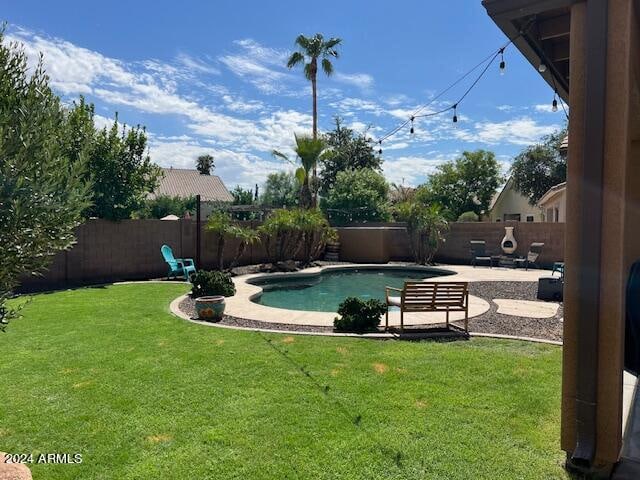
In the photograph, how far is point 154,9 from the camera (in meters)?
10.7

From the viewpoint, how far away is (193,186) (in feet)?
127

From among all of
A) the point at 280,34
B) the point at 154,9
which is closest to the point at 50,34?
the point at 154,9

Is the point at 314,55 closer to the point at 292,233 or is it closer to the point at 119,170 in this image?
the point at 292,233

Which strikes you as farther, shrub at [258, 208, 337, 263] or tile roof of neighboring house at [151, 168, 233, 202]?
tile roof of neighboring house at [151, 168, 233, 202]

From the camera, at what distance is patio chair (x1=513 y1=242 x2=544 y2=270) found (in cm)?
1719

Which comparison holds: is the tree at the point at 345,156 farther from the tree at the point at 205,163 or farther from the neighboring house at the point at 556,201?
the tree at the point at 205,163

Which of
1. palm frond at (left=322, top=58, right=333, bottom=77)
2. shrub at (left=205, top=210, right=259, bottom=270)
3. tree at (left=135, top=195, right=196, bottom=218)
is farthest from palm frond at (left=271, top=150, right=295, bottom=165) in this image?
tree at (left=135, top=195, right=196, bottom=218)

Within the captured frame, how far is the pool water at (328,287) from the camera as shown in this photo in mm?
12195

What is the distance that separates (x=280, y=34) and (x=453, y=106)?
780cm

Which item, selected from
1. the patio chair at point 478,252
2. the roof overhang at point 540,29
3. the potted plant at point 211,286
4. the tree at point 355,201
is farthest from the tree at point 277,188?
the roof overhang at point 540,29

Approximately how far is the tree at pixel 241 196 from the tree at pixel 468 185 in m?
13.6

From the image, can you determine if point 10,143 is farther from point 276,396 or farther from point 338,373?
point 338,373

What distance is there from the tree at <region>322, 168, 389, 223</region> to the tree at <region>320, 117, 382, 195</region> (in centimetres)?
854

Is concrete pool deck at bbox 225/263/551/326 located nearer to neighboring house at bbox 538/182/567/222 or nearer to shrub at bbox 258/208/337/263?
shrub at bbox 258/208/337/263
